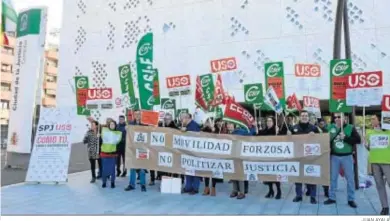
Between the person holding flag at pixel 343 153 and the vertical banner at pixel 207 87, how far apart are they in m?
4.84

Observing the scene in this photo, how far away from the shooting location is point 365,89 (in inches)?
336

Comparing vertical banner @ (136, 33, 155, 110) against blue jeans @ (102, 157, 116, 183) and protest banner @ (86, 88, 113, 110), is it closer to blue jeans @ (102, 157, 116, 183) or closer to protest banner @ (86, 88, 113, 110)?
blue jeans @ (102, 157, 116, 183)

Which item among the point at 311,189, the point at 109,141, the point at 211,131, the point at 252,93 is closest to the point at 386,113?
the point at 311,189

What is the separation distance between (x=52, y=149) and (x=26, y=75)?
5862mm

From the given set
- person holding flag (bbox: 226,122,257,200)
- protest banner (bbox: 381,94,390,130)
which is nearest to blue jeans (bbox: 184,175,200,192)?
person holding flag (bbox: 226,122,257,200)

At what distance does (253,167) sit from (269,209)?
117cm

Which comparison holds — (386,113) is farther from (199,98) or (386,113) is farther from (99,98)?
(99,98)

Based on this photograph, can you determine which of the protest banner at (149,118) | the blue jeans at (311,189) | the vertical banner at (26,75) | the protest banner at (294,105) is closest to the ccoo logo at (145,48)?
the protest banner at (149,118)

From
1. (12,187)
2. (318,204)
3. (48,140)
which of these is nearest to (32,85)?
(48,140)

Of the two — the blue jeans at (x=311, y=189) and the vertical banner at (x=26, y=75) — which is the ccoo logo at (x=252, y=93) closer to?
the blue jeans at (x=311, y=189)

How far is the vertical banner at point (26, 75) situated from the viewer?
15.6 m

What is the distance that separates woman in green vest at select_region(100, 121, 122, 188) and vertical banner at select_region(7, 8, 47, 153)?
640 cm

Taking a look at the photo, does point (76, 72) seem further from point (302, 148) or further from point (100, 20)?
point (302, 148)

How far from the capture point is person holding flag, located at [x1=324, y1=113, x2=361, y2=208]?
7895 millimetres
